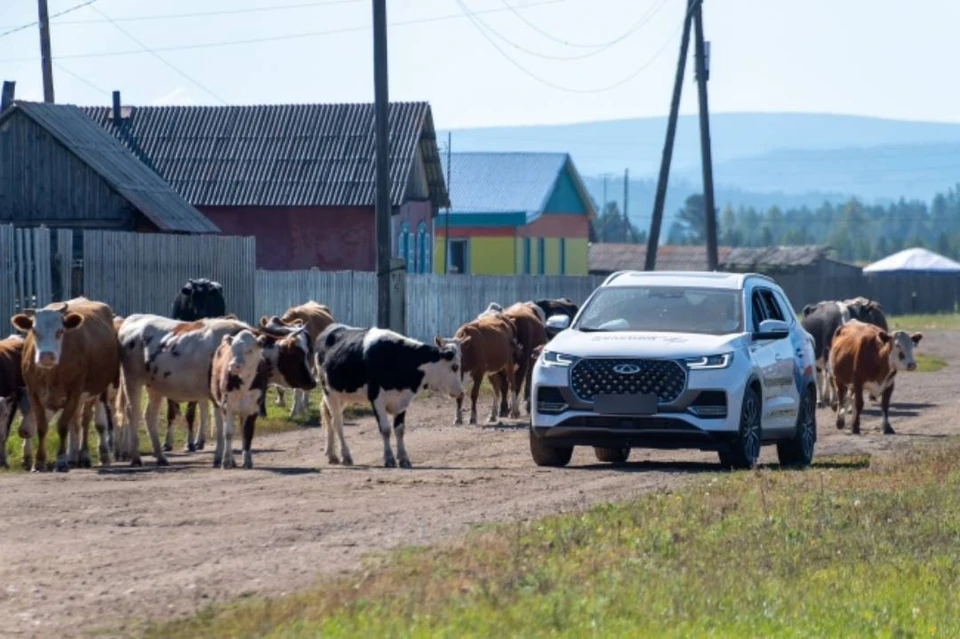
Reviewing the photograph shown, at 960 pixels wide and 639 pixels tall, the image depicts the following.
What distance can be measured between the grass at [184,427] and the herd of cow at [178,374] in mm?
441

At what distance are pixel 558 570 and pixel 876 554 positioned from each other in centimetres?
265

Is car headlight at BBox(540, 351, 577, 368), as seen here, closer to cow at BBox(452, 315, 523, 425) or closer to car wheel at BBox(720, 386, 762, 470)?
car wheel at BBox(720, 386, 762, 470)

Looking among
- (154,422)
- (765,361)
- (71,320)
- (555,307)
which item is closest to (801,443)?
(765,361)

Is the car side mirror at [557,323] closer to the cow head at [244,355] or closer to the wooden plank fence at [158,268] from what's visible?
the cow head at [244,355]

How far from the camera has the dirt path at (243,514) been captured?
10.7 meters

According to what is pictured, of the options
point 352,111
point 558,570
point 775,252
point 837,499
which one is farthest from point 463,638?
point 775,252

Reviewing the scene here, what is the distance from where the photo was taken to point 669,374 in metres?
18.2

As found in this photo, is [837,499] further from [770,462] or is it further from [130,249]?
[130,249]

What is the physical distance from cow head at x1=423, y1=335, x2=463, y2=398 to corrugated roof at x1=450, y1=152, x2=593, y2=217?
5373 cm

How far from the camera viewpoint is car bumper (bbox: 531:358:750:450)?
59.7 feet

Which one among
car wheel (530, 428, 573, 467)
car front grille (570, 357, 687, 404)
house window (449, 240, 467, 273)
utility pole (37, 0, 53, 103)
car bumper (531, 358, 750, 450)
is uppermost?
utility pole (37, 0, 53, 103)

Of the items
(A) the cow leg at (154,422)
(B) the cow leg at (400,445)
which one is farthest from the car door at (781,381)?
(A) the cow leg at (154,422)

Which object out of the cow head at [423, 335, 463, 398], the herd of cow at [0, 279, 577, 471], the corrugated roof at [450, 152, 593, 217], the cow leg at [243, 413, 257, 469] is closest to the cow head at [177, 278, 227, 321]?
the herd of cow at [0, 279, 577, 471]

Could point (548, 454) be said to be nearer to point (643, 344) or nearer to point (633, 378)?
point (633, 378)
